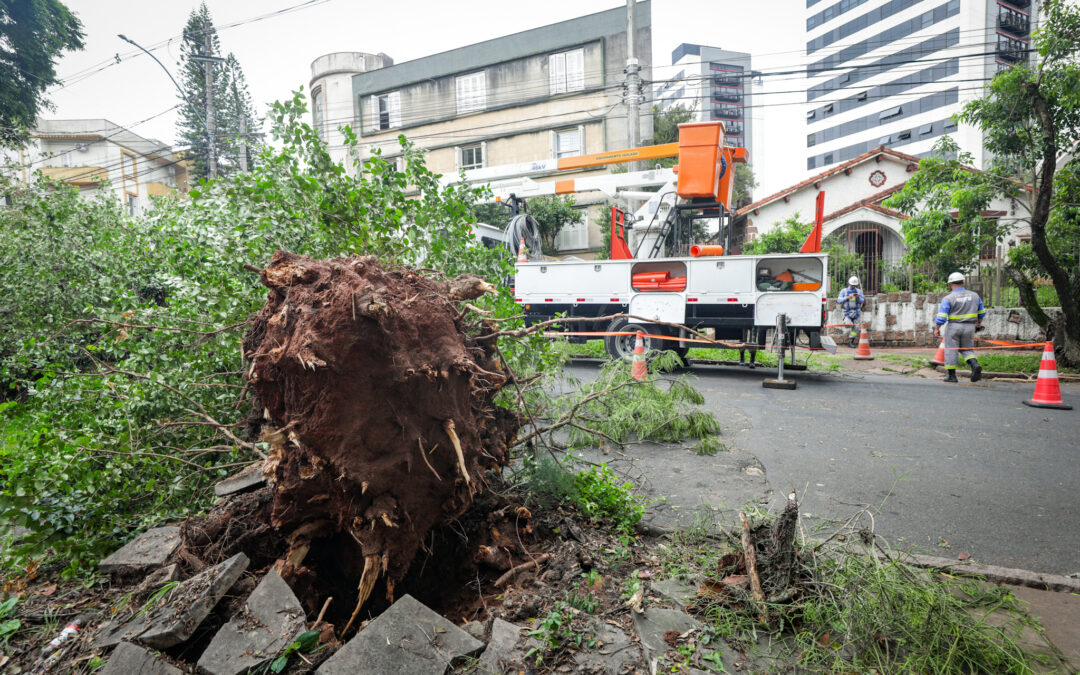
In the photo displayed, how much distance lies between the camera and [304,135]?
3.69m

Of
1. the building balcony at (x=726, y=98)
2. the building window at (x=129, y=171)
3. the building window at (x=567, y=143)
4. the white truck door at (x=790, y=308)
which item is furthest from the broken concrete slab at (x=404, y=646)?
the building window at (x=129, y=171)

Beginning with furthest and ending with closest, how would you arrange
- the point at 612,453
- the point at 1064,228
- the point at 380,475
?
1. the point at 1064,228
2. the point at 612,453
3. the point at 380,475

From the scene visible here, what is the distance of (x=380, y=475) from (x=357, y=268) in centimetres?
92

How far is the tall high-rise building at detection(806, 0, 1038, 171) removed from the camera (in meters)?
40.3

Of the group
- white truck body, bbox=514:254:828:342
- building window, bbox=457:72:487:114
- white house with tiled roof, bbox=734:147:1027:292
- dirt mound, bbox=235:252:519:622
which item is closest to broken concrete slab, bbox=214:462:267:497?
dirt mound, bbox=235:252:519:622

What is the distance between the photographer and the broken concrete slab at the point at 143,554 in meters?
2.54

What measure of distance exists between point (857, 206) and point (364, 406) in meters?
21.6

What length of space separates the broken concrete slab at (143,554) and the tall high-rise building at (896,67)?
4521 centimetres

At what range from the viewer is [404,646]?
1.94 m

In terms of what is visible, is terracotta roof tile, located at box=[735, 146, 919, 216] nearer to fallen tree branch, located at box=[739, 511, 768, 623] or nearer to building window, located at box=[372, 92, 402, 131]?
building window, located at box=[372, 92, 402, 131]

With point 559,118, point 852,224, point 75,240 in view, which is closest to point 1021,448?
point 75,240

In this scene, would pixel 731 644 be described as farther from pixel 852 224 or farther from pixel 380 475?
pixel 852 224

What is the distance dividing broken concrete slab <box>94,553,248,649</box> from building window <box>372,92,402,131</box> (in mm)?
27955

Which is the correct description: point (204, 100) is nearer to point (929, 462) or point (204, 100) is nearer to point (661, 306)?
point (661, 306)
